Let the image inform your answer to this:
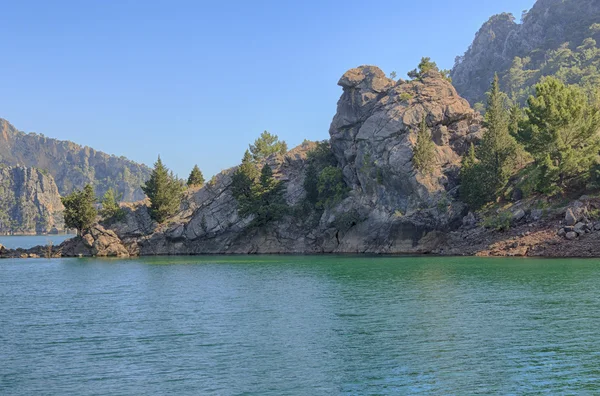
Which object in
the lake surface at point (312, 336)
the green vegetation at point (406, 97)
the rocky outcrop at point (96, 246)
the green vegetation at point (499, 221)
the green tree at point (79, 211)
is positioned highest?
the green vegetation at point (406, 97)

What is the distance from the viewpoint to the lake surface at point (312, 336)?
2439 centimetres

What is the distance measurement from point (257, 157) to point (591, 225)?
88488 millimetres

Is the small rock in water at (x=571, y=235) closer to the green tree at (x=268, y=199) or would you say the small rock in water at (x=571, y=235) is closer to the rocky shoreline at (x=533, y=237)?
the rocky shoreline at (x=533, y=237)

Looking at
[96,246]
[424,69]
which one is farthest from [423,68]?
[96,246]

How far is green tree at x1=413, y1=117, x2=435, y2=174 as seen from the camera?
103 metres

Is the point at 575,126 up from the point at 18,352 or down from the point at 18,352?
up

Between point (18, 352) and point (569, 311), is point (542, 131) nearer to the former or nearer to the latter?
point (569, 311)

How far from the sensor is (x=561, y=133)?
89562 millimetres

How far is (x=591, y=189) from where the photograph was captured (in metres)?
86.3

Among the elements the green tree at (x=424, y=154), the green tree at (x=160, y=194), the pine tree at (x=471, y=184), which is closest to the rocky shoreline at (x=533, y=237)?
the pine tree at (x=471, y=184)

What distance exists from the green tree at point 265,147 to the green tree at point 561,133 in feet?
236

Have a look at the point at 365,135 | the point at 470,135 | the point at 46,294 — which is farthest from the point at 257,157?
the point at 46,294

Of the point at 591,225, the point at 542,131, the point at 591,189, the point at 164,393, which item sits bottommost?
the point at 164,393

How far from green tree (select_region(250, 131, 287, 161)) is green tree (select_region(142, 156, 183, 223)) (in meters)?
28.7
